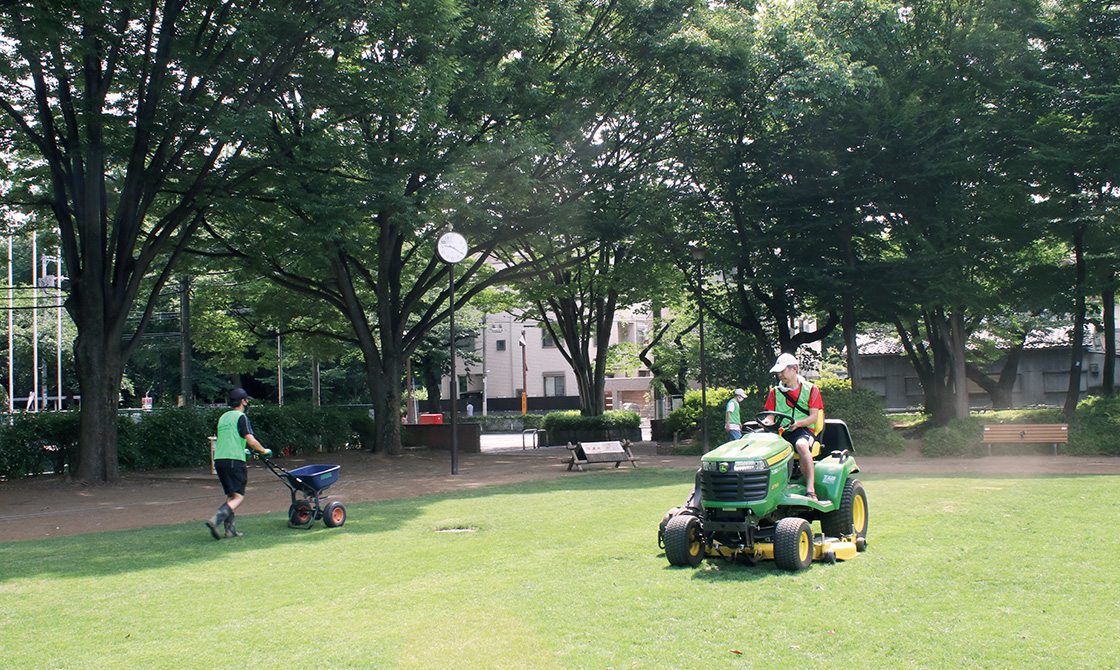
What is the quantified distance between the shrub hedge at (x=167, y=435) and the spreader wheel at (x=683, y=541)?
58.1 ft

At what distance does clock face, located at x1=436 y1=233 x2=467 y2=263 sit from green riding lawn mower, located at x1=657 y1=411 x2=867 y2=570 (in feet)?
39.6

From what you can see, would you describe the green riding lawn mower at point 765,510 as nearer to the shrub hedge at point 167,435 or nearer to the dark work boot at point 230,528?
the dark work boot at point 230,528

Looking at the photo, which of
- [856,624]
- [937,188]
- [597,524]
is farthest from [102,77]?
Answer: [937,188]

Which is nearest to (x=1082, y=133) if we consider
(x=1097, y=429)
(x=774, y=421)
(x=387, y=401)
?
(x=1097, y=429)

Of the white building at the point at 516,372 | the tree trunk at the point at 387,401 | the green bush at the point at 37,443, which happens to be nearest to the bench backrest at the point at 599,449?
the tree trunk at the point at 387,401

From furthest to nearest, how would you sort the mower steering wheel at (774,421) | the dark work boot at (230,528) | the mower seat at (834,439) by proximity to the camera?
the dark work boot at (230,528) < the mower seat at (834,439) < the mower steering wheel at (774,421)

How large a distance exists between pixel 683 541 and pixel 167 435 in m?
19.6

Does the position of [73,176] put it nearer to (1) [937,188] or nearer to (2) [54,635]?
(2) [54,635]

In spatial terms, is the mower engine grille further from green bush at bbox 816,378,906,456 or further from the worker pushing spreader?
green bush at bbox 816,378,906,456

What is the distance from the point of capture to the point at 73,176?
765 inches

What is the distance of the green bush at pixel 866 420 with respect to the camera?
2422 centimetres

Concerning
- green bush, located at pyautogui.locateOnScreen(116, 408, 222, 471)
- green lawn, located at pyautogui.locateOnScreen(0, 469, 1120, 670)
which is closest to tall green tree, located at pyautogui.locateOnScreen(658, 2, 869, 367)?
green lawn, located at pyautogui.locateOnScreen(0, 469, 1120, 670)

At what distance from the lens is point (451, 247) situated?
65.5 feet

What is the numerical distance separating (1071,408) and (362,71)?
21.6 meters
